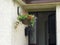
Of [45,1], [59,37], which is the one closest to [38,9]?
[45,1]

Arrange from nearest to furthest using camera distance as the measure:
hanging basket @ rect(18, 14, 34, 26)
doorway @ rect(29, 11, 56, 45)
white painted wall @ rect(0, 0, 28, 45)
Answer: white painted wall @ rect(0, 0, 28, 45) < hanging basket @ rect(18, 14, 34, 26) < doorway @ rect(29, 11, 56, 45)

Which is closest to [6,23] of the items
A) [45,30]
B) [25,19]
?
[25,19]

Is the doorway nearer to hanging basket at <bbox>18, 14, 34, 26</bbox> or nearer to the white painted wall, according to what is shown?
hanging basket at <bbox>18, 14, 34, 26</bbox>

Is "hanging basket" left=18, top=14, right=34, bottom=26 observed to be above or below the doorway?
above

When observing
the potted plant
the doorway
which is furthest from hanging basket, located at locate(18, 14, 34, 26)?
the doorway

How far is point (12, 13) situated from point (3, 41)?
3.01 ft

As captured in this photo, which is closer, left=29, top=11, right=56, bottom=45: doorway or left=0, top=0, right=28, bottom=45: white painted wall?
left=0, top=0, right=28, bottom=45: white painted wall

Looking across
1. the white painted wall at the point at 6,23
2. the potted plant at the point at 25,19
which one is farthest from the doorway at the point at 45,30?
the white painted wall at the point at 6,23

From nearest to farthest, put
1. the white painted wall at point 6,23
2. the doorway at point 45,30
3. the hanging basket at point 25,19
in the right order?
the white painted wall at point 6,23 < the hanging basket at point 25,19 < the doorway at point 45,30

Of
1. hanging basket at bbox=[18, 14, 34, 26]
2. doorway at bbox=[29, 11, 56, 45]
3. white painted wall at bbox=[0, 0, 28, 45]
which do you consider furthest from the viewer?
doorway at bbox=[29, 11, 56, 45]

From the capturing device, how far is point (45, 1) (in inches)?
278

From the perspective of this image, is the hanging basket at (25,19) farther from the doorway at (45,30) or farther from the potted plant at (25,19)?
the doorway at (45,30)

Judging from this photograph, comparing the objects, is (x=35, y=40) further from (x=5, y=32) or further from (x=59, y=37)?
(x=5, y=32)

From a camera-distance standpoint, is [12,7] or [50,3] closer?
[12,7]
